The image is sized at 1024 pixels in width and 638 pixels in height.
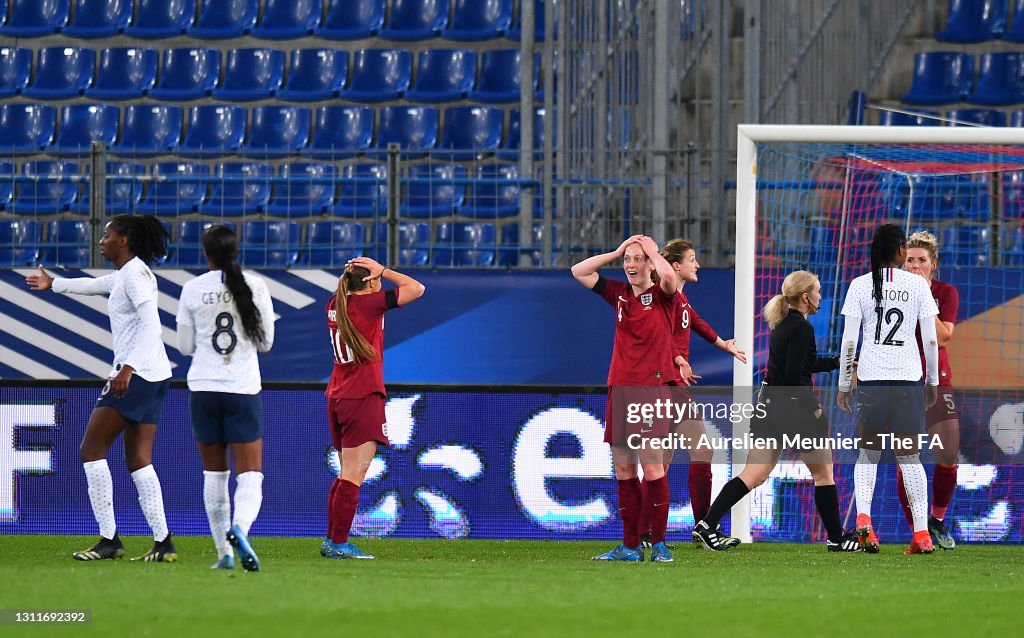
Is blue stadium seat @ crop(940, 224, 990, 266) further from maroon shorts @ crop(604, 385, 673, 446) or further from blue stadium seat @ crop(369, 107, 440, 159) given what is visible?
blue stadium seat @ crop(369, 107, 440, 159)

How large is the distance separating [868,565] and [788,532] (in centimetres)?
170

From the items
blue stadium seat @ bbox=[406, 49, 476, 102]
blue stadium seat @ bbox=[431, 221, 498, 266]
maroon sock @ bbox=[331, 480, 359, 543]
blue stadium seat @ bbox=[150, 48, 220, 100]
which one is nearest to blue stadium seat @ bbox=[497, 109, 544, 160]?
blue stadium seat @ bbox=[406, 49, 476, 102]

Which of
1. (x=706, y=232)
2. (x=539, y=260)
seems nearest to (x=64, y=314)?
(x=539, y=260)

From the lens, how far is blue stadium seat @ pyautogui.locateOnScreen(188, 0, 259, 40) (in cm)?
1526

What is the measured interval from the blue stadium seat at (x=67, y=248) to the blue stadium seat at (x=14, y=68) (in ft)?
9.33

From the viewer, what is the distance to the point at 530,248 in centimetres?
1057

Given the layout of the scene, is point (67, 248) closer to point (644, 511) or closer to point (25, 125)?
point (25, 125)

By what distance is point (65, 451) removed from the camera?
895 centimetres

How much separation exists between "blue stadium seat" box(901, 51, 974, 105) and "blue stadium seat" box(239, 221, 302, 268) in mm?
6479

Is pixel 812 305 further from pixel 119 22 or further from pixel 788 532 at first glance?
pixel 119 22

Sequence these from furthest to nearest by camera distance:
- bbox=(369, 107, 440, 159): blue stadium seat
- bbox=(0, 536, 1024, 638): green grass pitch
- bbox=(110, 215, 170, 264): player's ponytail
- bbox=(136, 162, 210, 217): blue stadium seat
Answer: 1. bbox=(369, 107, 440, 159): blue stadium seat
2. bbox=(136, 162, 210, 217): blue stadium seat
3. bbox=(110, 215, 170, 264): player's ponytail
4. bbox=(0, 536, 1024, 638): green grass pitch

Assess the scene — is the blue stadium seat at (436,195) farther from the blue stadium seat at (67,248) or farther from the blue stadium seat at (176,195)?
the blue stadium seat at (67,248)

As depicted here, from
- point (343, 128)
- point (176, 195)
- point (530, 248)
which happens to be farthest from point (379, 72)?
point (530, 248)

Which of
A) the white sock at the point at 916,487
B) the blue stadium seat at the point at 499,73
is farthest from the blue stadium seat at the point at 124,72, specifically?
the white sock at the point at 916,487
